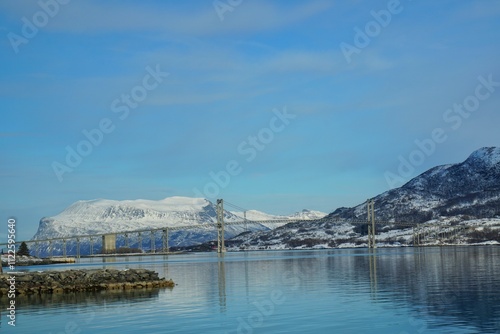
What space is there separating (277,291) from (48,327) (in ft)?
65.8

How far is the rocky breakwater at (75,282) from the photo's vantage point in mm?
59406

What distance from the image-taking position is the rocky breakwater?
59.4 m

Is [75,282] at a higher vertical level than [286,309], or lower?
higher

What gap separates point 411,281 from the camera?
56.7 m

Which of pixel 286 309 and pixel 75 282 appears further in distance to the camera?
pixel 75 282

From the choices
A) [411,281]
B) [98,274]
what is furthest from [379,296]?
[98,274]

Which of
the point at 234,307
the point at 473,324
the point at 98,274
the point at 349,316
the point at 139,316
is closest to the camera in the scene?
the point at 473,324

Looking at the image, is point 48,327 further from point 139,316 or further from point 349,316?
point 349,316

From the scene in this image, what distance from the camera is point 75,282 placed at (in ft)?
201

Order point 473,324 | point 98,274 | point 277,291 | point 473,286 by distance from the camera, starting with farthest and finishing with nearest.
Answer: point 98,274, point 277,291, point 473,286, point 473,324

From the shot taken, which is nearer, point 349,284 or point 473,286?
point 473,286

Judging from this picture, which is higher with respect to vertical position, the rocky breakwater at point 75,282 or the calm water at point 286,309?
the rocky breakwater at point 75,282

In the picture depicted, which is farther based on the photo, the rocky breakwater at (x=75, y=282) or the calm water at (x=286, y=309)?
the rocky breakwater at (x=75, y=282)

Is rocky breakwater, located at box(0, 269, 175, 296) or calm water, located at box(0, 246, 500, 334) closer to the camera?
calm water, located at box(0, 246, 500, 334)
